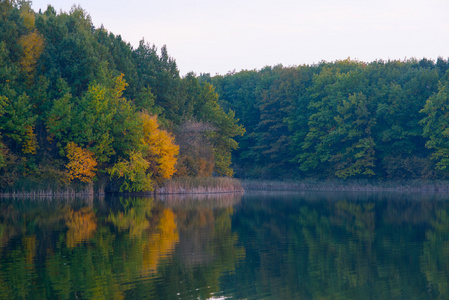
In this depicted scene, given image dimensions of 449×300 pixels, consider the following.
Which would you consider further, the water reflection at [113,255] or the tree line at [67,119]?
the tree line at [67,119]

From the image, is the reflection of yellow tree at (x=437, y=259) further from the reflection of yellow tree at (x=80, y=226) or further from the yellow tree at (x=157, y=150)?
the yellow tree at (x=157, y=150)

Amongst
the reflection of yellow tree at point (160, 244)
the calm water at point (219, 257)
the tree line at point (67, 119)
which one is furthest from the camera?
the tree line at point (67, 119)

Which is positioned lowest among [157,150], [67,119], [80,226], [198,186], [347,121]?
[80,226]

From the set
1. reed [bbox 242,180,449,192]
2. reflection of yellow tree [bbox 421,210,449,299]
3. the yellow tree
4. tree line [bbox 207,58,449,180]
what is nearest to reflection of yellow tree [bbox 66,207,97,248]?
reflection of yellow tree [bbox 421,210,449,299]

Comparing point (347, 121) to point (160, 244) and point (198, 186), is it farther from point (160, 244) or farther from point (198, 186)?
point (160, 244)

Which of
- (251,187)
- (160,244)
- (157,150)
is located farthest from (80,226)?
(251,187)

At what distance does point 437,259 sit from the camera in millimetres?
17484

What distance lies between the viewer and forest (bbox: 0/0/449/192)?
48.0 m

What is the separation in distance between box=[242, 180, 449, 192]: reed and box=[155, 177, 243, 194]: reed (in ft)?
41.5

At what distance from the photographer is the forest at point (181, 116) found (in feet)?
158

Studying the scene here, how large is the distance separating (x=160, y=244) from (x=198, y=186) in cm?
3571

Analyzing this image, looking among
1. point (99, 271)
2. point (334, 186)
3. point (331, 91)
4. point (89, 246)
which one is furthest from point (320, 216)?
point (331, 91)

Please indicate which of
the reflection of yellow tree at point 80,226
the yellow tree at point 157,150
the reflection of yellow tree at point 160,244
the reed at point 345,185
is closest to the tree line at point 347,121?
the reed at point 345,185

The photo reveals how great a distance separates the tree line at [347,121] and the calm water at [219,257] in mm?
39456
